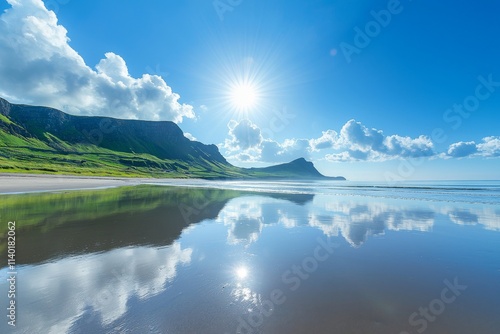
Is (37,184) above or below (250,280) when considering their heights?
below

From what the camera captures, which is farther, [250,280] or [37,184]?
[37,184]

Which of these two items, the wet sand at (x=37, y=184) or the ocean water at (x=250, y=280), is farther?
the wet sand at (x=37, y=184)

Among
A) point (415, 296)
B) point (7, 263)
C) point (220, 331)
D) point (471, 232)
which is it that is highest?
point (471, 232)

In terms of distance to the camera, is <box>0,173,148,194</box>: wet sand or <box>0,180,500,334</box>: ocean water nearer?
<box>0,180,500,334</box>: ocean water

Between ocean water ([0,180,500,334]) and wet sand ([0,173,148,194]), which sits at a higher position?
Result: ocean water ([0,180,500,334])

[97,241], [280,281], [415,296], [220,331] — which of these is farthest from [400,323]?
[97,241]

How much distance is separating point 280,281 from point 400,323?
3.97 metres

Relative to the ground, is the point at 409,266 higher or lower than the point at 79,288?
higher

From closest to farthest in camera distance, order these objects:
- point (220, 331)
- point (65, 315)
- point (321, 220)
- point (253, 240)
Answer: point (220, 331)
point (65, 315)
point (253, 240)
point (321, 220)

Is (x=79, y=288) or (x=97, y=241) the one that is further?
(x=97, y=241)

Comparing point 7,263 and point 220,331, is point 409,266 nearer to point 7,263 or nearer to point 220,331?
point 220,331

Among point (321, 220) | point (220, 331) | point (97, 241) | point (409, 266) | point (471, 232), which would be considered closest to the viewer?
point (220, 331)

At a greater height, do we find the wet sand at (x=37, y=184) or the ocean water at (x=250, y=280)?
the ocean water at (x=250, y=280)

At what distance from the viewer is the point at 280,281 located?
8.93 m
